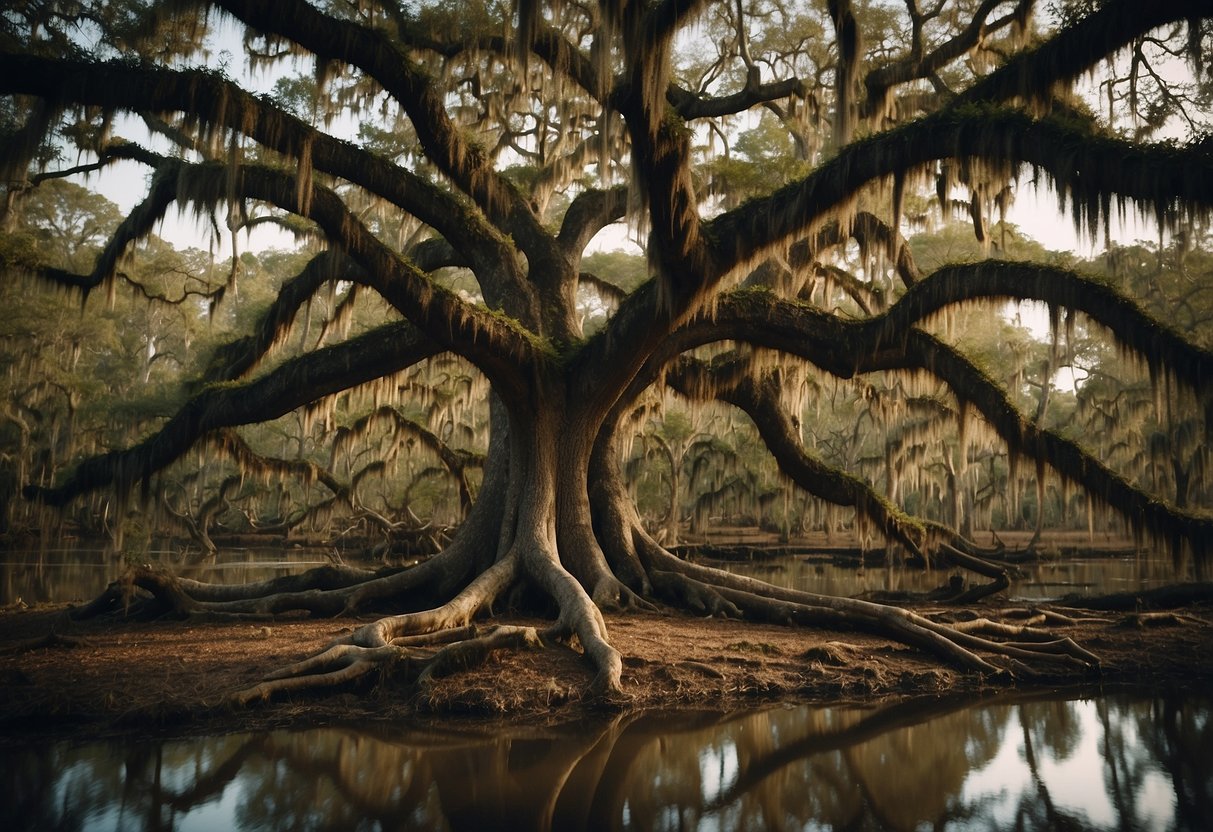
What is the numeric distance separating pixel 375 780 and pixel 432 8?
1279 cm

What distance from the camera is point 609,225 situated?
1572 centimetres

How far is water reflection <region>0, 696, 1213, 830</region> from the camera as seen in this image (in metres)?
4.30

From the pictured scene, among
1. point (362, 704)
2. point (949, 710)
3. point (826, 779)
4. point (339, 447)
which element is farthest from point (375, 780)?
point (339, 447)

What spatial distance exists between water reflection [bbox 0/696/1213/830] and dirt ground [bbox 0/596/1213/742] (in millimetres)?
538

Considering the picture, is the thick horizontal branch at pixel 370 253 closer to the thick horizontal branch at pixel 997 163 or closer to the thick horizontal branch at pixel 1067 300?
the thick horizontal branch at pixel 997 163

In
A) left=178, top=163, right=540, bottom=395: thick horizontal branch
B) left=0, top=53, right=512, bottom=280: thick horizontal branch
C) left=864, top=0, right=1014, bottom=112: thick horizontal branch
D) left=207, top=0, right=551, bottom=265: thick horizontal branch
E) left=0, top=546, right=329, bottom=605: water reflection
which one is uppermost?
left=864, top=0, right=1014, bottom=112: thick horizontal branch

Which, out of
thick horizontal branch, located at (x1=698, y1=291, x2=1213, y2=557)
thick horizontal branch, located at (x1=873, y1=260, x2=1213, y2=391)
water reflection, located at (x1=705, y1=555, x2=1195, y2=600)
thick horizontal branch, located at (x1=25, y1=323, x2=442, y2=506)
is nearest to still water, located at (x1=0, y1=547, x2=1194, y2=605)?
water reflection, located at (x1=705, y1=555, x2=1195, y2=600)

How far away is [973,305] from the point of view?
10.1 meters

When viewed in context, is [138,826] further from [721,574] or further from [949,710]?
[721,574]

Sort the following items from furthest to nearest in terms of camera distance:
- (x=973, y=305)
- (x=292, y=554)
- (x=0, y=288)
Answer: (x=292, y=554) → (x=0, y=288) → (x=973, y=305)

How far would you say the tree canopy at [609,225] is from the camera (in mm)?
7223

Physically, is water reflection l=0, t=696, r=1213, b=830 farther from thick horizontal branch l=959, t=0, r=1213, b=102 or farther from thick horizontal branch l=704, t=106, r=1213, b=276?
thick horizontal branch l=959, t=0, r=1213, b=102

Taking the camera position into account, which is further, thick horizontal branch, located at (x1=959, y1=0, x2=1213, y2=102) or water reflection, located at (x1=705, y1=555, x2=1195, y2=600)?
water reflection, located at (x1=705, y1=555, x2=1195, y2=600)

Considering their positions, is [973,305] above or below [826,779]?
above
